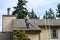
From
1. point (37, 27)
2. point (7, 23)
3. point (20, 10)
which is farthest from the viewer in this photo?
point (20, 10)

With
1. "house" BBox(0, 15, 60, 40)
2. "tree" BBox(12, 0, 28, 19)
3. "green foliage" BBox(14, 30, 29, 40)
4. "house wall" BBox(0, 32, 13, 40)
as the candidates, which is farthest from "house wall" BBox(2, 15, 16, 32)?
"tree" BBox(12, 0, 28, 19)

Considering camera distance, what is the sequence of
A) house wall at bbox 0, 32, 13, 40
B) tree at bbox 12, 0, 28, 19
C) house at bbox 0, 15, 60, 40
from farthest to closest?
tree at bbox 12, 0, 28, 19 < house wall at bbox 0, 32, 13, 40 < house at bbox 0, 15, 60, 40

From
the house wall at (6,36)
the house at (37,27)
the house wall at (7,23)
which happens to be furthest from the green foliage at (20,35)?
the house wall at (7,23)

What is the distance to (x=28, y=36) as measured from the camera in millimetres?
33438

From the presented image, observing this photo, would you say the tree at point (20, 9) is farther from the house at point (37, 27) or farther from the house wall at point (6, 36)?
the house wall at point (6, 36)

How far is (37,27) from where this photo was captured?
1339 inches

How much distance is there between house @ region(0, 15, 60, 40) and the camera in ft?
110

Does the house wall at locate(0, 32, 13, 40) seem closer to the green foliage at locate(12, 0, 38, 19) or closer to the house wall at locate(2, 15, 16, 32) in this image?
the house wall at locate(2, 15, 16, 32)

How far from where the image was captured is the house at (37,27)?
33.5 metres

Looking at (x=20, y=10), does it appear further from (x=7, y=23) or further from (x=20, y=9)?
A: (x=7, y=23)

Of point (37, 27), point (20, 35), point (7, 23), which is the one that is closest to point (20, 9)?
point (7, 23)

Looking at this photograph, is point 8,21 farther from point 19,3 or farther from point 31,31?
point 19,3

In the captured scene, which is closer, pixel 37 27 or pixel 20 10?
pixel 37 27

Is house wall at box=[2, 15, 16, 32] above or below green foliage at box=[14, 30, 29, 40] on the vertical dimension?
above
